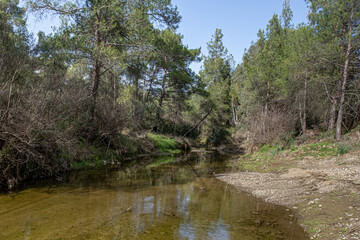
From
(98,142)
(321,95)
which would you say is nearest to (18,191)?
(98,142)

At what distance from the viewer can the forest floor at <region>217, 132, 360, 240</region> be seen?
209 inches

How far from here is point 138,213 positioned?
21.1ft

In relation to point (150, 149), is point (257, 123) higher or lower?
higher

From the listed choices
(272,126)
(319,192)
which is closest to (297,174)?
(319,192)

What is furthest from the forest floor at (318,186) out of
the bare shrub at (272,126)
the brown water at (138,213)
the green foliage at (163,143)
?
the green foliage at (163,143)

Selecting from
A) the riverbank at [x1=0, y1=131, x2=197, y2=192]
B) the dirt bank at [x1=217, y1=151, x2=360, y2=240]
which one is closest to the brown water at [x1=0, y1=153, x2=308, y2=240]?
the dirt bank at [x1=217, y1=151, x2=360, y2=240]

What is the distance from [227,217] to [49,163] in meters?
7.54

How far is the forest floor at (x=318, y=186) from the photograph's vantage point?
5.30 metres

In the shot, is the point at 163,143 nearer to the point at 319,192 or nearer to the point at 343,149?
the point at 343,149

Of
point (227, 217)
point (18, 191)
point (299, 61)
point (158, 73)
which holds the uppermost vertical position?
point (158, 73)

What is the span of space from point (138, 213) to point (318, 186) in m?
5.90

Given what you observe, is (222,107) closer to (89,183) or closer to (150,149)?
(150,149)

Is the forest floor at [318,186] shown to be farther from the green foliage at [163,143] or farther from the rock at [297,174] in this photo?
A: the green foliage at [163,143]

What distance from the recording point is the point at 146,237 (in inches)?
198
